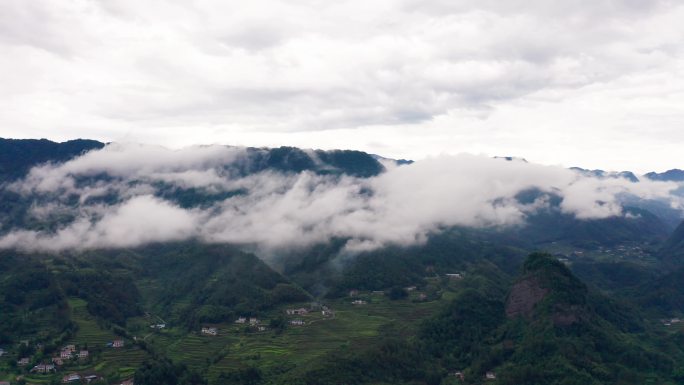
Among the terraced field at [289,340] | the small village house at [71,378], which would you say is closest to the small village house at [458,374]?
the terraced field at [289,340]

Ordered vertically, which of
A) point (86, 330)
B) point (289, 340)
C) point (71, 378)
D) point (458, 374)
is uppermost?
point (458, 374)

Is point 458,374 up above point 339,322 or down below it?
above

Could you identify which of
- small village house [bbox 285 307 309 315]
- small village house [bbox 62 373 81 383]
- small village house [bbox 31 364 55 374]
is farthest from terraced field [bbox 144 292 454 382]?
small village house [bbox 31 364 55 374]

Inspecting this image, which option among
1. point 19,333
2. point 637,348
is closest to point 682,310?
point 637,348

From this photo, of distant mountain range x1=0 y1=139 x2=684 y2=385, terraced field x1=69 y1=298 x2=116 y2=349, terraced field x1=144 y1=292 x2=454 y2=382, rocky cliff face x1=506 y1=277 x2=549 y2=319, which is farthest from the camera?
terraced field x1=69 y1=298 x2=116 y2=349

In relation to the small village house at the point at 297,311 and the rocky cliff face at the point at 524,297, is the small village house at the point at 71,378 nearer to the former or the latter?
the small village house at the point at 297,311

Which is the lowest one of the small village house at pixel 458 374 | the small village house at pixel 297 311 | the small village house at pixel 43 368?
the small village house at pixel 43 368

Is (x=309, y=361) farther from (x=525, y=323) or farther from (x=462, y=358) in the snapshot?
(x=525, y=323)

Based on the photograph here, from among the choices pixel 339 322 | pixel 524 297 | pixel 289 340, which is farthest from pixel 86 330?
pixel 524 297

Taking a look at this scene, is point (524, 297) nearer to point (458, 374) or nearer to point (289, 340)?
point (458, 374)

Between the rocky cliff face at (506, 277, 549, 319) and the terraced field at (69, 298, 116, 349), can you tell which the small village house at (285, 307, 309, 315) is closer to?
the terraced field at (69, 298, 116, 349)
